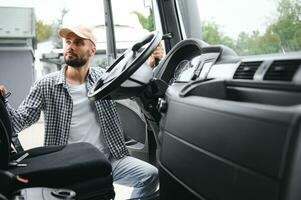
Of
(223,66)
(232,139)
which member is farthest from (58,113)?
(232,139)

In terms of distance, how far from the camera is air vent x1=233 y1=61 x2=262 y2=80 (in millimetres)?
1046

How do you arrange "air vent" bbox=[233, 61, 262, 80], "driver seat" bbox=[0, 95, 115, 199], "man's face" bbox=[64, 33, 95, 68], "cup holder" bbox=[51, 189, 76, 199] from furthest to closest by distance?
"man's face" bbox=[64, 33, 95, 68]
"driver seat" bbox=[0, 95, 115, 199]
"cup holder" bbox=[51, 189, 76, 199]
"air vent" bbox=[233, 61, 262, 80]

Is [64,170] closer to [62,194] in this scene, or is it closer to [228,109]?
[62,194]

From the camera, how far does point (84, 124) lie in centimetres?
219

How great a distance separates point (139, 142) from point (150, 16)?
3.19ft

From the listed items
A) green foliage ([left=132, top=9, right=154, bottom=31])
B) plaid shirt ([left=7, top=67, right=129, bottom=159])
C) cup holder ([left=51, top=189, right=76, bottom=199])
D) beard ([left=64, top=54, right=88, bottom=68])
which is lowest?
cup holder ([left=51, top=189, right=76, bottom=199])

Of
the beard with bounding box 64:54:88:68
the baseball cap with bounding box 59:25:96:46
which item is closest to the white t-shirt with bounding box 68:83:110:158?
the beard with bounding box 64:54:88:68

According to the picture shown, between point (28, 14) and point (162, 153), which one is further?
point (28, 14)

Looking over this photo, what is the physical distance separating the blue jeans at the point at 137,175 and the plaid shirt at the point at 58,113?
72 millimetres

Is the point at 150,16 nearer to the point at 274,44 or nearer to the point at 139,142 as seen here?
the point at 139,142

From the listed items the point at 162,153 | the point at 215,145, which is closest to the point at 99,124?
the point at 162,153

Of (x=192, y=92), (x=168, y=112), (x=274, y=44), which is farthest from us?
(x=274, y=44)

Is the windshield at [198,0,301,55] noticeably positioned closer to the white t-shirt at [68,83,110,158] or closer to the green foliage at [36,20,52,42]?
the white t-shirt at [68,83,110,158]

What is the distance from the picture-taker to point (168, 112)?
1263 millimetres
